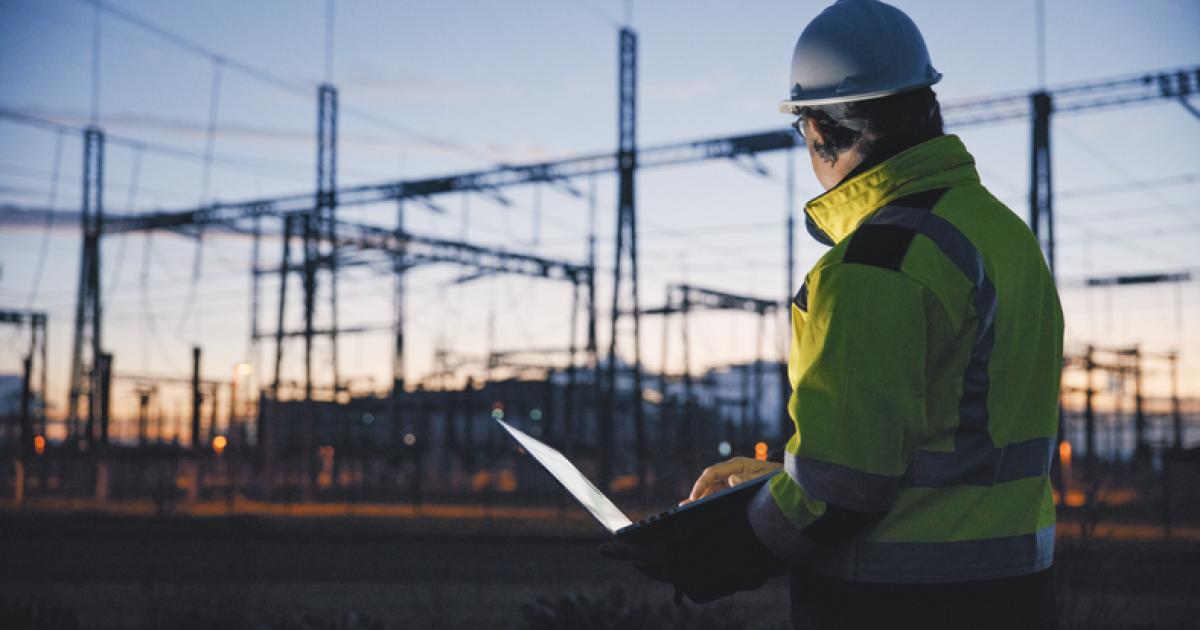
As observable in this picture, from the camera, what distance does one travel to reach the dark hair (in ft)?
6.25

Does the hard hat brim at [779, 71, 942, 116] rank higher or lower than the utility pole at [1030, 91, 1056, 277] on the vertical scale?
lower

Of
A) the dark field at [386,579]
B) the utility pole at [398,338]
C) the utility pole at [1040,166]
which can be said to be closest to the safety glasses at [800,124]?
the dark field at [386,579]

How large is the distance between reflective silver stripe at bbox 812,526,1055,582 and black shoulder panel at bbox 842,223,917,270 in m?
0.41

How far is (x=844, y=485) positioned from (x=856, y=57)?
2.28 ft

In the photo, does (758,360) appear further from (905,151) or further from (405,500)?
(905,151)

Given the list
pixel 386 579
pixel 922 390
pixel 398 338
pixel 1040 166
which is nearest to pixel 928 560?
pixel 922 390

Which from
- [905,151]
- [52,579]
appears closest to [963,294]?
[905,151]

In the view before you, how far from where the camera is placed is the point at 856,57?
1909mm

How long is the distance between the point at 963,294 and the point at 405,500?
28086 mm

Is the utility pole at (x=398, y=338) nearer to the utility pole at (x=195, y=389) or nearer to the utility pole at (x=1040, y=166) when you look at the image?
the utility pole at (x=195, y=389)

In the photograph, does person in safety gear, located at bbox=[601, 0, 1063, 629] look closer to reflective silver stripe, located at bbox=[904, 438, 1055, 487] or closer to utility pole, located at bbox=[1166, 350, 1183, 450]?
reflective silver stripe, located at bbox=[904, 438, 1055, 487]

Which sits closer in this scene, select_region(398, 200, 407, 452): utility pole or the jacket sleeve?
the jacket sleeve

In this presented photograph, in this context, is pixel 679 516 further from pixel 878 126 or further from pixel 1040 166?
pixel 1040 166

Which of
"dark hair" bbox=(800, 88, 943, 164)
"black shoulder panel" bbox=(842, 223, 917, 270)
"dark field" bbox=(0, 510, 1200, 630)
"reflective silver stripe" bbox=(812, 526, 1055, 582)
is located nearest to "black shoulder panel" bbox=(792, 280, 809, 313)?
"black shoulder panel" bbox=(842, 223, 917, 270)
